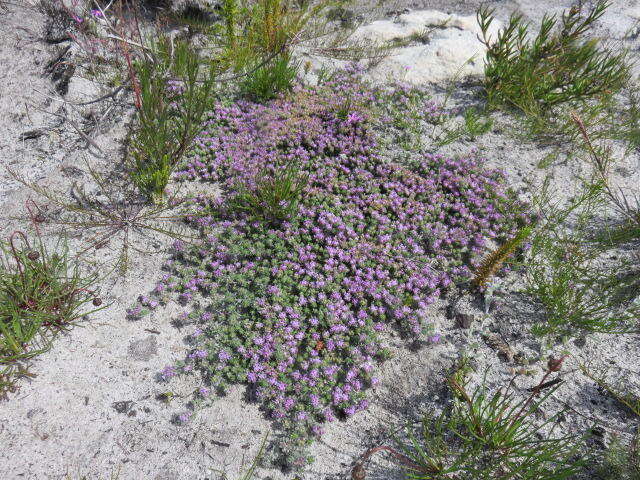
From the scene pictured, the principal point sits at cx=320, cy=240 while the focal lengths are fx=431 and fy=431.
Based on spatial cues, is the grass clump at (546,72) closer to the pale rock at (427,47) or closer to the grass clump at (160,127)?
the pale rock at (427,47)

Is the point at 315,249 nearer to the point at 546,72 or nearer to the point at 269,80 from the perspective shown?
the point at 269,80

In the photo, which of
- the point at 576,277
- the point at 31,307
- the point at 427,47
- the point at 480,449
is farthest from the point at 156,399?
the point at 427,47

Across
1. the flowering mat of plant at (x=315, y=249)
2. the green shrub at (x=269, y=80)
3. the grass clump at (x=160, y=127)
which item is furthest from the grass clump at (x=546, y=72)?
the grass clump at (x=160, y=127)

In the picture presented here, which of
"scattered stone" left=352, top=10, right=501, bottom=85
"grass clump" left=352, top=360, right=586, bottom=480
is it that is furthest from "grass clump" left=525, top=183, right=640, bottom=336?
"scattered stone" left=352, top=10, right=501, bottom=85

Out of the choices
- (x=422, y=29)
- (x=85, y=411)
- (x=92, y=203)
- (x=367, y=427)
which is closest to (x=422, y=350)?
(x=367, y=427)

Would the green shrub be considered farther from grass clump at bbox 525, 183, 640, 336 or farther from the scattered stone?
grass clump at bbox 525, 183, 640, 336

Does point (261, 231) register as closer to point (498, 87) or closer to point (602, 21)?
point (498, 87)
